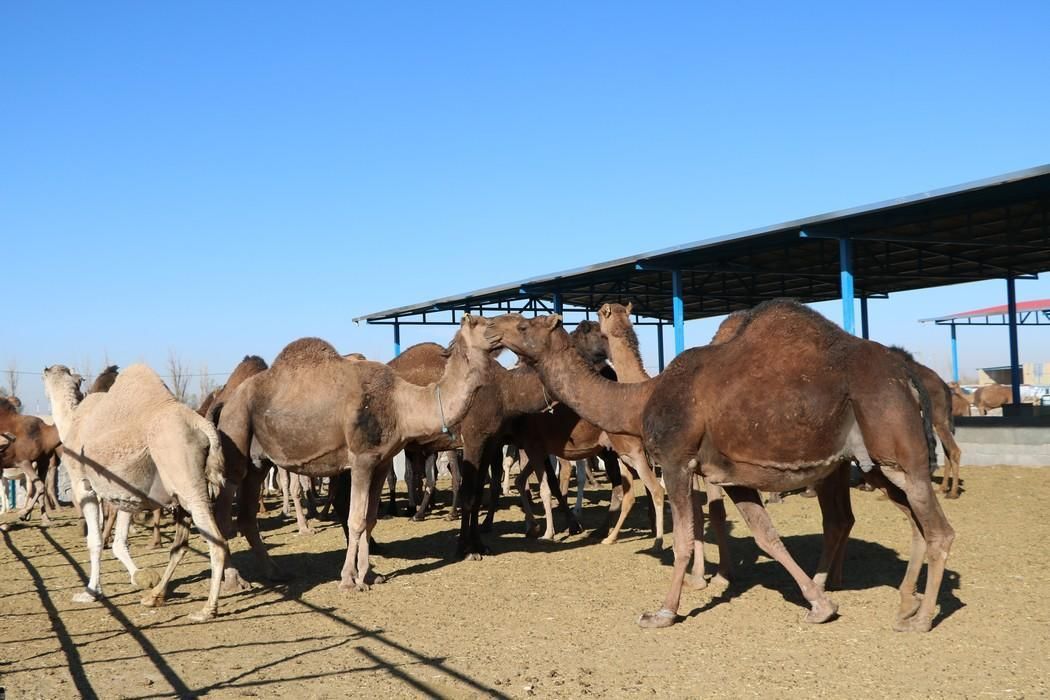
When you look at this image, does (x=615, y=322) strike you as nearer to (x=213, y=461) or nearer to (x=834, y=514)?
(x=834, y=514)

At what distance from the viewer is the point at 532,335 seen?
9219 mm

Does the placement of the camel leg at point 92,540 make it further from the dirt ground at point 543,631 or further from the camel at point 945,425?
the camel at point 945,425

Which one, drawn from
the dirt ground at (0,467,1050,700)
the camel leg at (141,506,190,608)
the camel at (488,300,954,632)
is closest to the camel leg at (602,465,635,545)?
the dirt ground at (0,467,1050,700)

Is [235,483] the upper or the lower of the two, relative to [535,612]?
upper

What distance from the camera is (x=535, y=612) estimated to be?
854cm

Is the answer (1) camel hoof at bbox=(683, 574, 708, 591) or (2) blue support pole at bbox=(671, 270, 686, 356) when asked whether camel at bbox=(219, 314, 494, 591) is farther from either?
(2) blue support pole at bbox=(671, 270, 686, 356)

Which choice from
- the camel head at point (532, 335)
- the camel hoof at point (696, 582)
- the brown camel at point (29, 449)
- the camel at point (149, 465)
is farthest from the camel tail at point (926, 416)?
the brown camel at point (29, 449)

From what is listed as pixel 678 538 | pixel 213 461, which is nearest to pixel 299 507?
pixel 213 461

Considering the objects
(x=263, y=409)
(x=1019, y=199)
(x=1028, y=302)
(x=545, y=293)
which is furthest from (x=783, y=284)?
(x=1028, y=302)

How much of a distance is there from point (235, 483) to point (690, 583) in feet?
16.3

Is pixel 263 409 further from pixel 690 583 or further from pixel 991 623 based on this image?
pixel 991 623

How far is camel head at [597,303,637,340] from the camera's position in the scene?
11.2 metres

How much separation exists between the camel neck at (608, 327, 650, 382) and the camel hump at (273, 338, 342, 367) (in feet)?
10.5

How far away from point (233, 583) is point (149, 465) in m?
1.59
